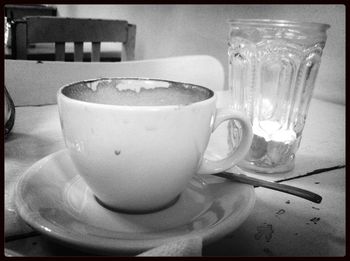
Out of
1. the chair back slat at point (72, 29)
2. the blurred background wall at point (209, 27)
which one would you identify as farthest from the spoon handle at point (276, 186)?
the chair back slat at point (72, 29)

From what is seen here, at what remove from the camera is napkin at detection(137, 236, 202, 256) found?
0.75ft

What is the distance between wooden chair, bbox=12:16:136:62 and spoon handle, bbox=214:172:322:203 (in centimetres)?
96

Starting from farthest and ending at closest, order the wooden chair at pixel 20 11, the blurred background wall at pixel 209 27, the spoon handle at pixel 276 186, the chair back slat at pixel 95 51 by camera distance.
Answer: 1. the wooden chair at pixel 20 11
2. the chair back slat at pixel 95 51
3. the blurred background wall at pixel 209 27
4. the spoon handle at pixel 276 186

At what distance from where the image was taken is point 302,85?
482 mm

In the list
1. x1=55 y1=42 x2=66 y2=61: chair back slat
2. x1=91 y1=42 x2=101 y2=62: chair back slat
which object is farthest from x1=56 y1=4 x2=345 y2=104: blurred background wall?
x1=55 y1=42 x2=66 y2=61: chair back slat

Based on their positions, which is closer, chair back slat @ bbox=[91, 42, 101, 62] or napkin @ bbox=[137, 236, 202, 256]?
napkin @ bbox=[137, 236, 202, 256]

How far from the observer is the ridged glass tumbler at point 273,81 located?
44 centimetres

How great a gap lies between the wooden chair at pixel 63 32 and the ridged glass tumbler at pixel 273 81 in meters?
0.82

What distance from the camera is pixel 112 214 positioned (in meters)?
0.31

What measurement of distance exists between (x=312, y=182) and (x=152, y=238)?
0.23 m

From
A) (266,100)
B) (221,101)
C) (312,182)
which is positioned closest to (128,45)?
(221,101)

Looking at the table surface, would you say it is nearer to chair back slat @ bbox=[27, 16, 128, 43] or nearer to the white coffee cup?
the white coffee cup

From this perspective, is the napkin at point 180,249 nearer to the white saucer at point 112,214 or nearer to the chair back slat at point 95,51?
the white saucer at point 112,214

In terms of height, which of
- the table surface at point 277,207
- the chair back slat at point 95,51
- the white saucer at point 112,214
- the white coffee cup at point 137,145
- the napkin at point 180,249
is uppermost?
the white coffee cup at point 137,145
